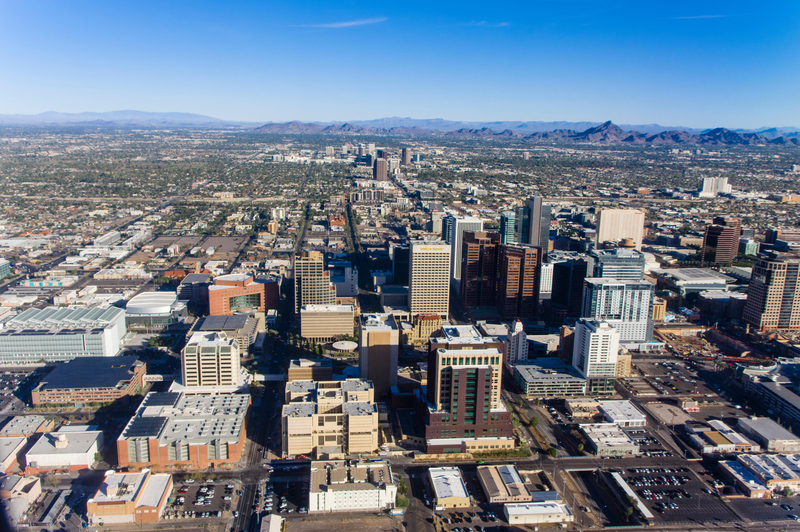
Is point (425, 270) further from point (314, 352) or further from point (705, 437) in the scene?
point (705, 437)

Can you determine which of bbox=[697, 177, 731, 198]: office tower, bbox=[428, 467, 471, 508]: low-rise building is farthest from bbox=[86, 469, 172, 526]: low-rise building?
bbox=[697, 177, 731, 198]: office tower

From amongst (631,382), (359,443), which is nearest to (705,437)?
(631,382)

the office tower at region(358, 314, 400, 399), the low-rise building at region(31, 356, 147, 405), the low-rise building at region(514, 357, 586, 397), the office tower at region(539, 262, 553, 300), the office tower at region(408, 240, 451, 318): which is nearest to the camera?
the low-rise building at region(31, 356, 147, 405)

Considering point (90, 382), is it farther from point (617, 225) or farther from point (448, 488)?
point (617, 225)

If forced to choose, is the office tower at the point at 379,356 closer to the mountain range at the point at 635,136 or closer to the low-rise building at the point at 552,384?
the low-rise building at the point at 552,384

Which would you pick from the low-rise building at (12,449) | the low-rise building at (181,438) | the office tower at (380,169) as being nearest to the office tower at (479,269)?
the low-rise building at (181,438)

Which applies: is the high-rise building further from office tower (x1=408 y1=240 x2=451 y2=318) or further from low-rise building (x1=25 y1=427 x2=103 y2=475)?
low-rise building (x1=25 y1=427 x2=103 y2=475)

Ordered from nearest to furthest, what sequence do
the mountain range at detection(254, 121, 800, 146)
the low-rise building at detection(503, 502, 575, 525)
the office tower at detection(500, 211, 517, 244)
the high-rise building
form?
the low-rise building at detection(503, 502, 575, 525), the office tower at detection(500, 211, 517, 244), the high-rise building, the mountain range at detection(254, 121, 800, 146)
